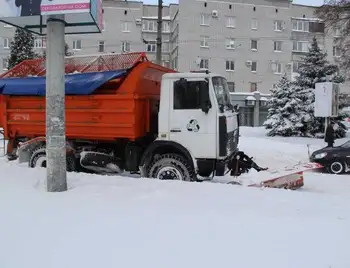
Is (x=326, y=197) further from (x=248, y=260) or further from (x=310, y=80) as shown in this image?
(x=310, y=80)

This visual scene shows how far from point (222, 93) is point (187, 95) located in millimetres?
802

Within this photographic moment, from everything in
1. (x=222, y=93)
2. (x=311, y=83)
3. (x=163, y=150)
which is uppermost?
(x=311, y=83)

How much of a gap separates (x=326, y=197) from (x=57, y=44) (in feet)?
17.2

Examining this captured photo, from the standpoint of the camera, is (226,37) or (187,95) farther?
(226,37)

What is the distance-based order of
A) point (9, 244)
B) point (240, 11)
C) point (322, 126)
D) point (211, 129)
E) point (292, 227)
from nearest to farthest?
point (9, 244) → point (292, 227) → point (211, 129) → point (322, 126) → point (240, 11)

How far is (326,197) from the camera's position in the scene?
6.91 metres

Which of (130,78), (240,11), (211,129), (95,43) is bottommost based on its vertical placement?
(211,129)

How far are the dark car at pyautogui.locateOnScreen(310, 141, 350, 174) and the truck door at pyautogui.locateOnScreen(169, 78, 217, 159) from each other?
6.64m

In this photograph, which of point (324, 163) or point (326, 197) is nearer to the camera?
point (326, 197)

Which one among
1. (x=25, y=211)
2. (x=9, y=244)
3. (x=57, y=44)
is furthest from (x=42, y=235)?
(x=57, y=44)

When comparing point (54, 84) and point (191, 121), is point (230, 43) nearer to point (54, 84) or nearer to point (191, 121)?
point (191, 121)

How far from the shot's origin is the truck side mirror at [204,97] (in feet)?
26.2

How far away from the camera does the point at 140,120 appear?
860 centimetres

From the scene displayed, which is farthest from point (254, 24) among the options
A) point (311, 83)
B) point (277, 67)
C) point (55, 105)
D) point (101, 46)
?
point (55, 105)
